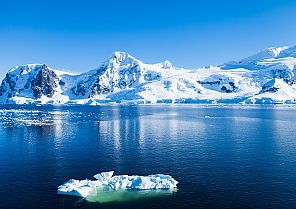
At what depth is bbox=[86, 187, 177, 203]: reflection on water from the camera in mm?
58250

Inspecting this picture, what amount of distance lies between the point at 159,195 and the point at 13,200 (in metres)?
26.5

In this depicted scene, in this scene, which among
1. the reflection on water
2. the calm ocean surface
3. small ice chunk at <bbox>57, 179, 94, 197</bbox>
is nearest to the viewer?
the calm ocean surface

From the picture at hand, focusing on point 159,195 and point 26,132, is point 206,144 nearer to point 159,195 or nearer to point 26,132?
point 159,195

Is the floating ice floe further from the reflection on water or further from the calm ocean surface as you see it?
the calm ocean surface

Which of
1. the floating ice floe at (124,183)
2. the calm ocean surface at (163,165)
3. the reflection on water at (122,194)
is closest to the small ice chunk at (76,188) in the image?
the floating ice floe at (124,183)

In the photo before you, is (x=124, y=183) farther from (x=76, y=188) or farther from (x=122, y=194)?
(x=76, y=188)

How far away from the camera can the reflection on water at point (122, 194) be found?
5825 centimetres

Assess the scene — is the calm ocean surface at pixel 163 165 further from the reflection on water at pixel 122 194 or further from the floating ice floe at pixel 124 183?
the floating ice floe at pixel 124 183

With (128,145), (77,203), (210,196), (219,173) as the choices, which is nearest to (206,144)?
(128,145)

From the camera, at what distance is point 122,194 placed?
2397 inches

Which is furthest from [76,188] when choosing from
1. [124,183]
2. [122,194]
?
[124,183]

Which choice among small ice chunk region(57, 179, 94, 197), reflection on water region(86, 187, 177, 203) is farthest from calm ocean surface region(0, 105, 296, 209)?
small ice chunk region(57, 179, 94, 197)

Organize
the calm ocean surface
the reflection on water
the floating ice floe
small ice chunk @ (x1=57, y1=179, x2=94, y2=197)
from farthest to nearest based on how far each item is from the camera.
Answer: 1. the floating ice floe
2. small ice chunk @ (x1=57, y1=179, x2=94, y2=197)
3. the reflection on water
4. the calm ocean surface

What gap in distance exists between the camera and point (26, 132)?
14262cm
